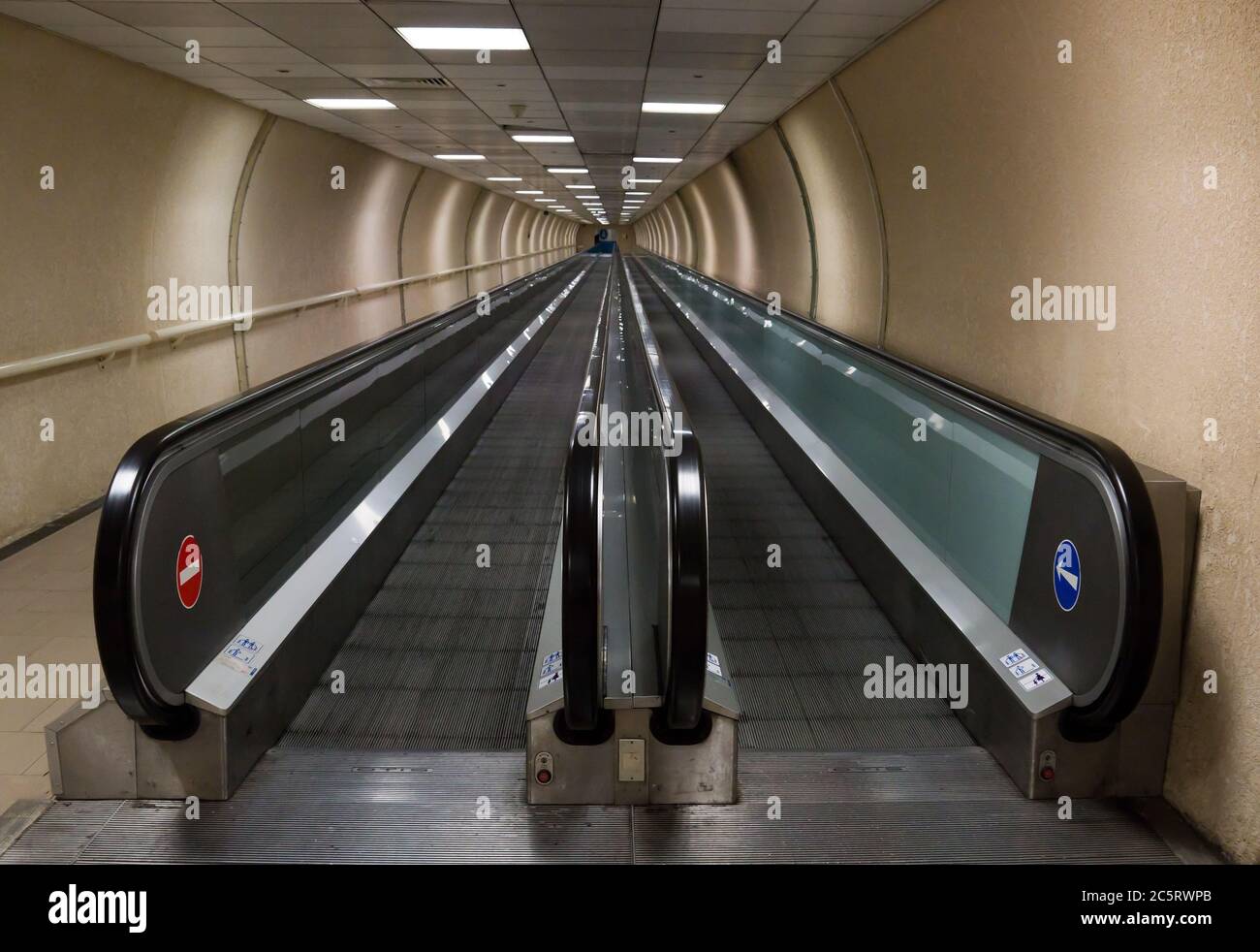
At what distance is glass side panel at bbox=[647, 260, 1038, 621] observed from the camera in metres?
3.83

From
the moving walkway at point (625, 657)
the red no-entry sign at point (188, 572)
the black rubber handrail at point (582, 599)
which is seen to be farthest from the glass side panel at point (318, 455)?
the black rubber handrail at point (582, 599)

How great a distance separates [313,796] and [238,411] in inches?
56.2

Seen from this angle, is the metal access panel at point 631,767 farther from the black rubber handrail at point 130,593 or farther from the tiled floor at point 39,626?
the tiled floor at point 39,626

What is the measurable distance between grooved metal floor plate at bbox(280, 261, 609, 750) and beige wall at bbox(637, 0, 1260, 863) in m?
2.36

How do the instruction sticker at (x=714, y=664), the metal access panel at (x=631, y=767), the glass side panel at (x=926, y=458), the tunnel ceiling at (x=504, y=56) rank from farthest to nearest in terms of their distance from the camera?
the tunnel ceiling at (x=504, y=56) < the glass side panel at (x=926, y=458) < the instruction sticker at (x=714, y=664) < the metal access panel at (x=631, y=767)

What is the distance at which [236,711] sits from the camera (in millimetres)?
3207

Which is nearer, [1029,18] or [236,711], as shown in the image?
[236,711]

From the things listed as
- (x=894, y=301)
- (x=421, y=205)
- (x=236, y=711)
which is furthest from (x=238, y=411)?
(x=421, y=205)

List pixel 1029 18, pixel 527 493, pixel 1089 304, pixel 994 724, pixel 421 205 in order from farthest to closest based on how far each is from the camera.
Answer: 1. pixel 421 205
2. pixel 527 493
3. pixel 1029 18
4. pixel 1089 304
5. pixel 994 724

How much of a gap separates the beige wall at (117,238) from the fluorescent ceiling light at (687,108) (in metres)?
4.00

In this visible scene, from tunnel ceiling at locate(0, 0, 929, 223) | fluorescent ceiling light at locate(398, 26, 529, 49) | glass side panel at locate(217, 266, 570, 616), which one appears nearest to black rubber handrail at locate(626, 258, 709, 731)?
glass side panel at locate(217, 266, 570, 616)

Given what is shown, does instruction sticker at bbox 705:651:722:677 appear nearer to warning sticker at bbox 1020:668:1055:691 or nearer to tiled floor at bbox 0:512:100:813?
warning sticker at bbox 1020:668:1055:691

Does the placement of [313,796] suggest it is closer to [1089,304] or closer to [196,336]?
[1089,304]

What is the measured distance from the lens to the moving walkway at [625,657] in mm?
2904
